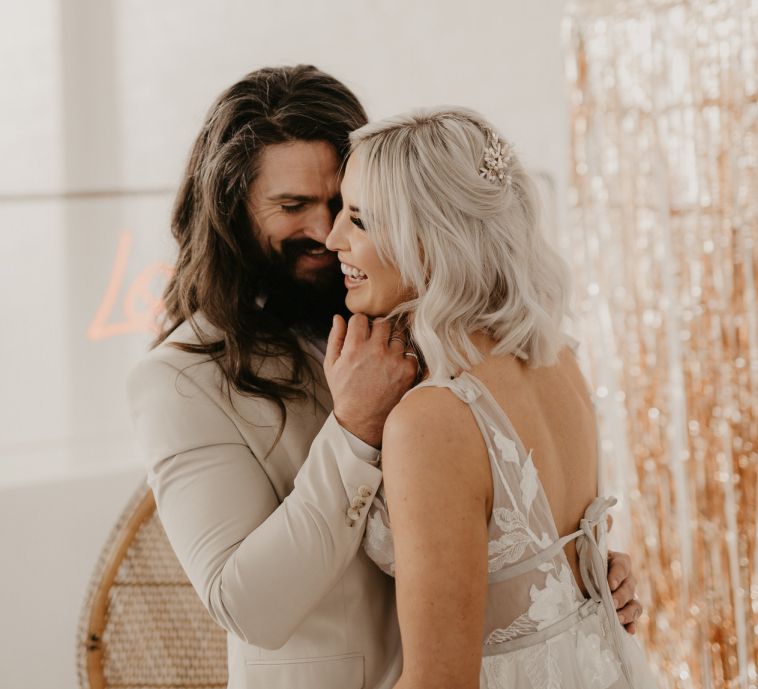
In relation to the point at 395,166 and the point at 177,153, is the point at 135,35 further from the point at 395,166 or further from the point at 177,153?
the point at 395,166

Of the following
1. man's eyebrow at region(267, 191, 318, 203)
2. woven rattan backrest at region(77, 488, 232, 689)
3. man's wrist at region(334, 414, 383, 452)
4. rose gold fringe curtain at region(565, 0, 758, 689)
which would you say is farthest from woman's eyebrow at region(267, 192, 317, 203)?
rose gold fringe curtain at region(565, 0, 758, 689)

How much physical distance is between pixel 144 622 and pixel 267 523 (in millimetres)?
1091

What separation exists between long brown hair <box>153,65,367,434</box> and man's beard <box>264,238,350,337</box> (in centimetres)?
2

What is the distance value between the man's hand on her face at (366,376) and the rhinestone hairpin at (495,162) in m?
0.29

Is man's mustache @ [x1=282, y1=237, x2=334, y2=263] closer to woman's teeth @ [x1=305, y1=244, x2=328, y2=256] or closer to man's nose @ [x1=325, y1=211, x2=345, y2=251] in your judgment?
woman's teeth @ [x1=305, y1=244, x2=328, y2=256]

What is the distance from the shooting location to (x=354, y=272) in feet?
4.89

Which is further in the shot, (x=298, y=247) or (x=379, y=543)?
(x=298, y=247)

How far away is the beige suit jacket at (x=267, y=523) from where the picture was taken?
4.42ft

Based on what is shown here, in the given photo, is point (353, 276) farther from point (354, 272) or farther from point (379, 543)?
point (379, 543)

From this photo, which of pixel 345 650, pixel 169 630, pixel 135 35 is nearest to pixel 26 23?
pixel 135 35

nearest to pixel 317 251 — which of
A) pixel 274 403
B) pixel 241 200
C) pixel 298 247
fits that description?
pixel 298 247

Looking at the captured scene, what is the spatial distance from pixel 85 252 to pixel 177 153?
1.42 ft

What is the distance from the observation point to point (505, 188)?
1.41m

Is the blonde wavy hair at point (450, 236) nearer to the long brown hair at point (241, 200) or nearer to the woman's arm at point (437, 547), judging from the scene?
the woman's arm at point (437, 547)
